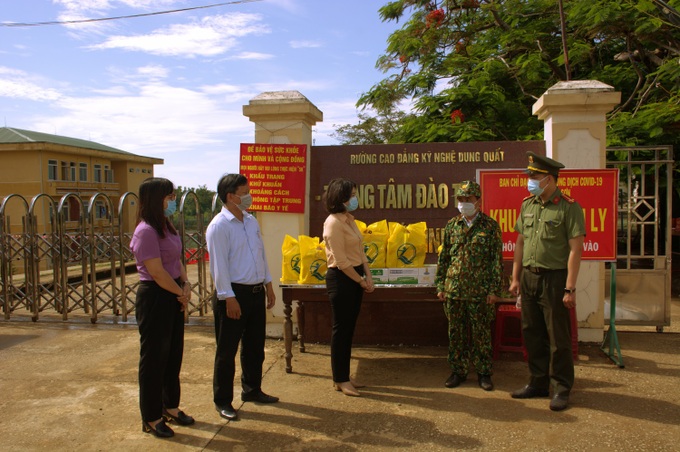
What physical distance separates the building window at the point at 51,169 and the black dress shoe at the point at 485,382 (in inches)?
1354

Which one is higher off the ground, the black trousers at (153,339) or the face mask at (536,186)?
the face mask at (536,186)

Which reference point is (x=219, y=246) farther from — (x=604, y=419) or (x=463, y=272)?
(x=604, y=419)

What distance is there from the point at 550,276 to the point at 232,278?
2397mm

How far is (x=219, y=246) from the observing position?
386 centimetres

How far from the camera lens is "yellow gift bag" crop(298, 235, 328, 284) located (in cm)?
512

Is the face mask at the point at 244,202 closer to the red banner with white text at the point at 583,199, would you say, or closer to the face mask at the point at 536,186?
the face mask at the point at 536,186

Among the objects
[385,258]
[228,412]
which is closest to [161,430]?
[228,412]

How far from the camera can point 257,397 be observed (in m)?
4.26

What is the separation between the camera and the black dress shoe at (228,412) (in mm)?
3934

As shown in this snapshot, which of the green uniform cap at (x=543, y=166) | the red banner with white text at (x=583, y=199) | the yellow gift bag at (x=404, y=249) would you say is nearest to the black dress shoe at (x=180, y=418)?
the yellow gift bag at (x=404, y=249)

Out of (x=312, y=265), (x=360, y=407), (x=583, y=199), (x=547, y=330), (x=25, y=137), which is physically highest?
(x=25, y=137)

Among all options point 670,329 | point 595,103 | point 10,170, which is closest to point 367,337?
point 595,103

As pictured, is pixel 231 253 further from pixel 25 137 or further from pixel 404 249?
pixel 25 137

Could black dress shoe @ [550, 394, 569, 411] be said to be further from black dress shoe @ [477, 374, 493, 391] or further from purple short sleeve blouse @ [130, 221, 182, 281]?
purple short sleeve blouse @ [130, 221, 182, 281]
